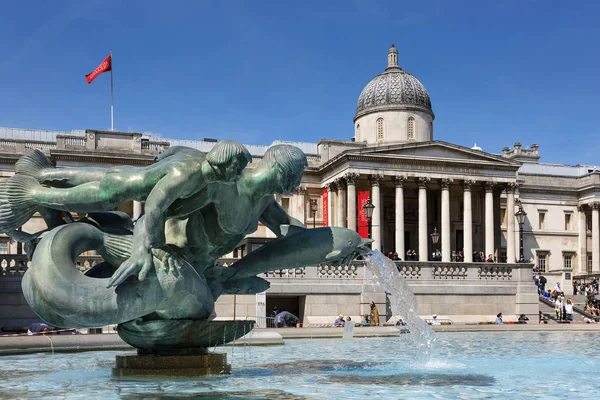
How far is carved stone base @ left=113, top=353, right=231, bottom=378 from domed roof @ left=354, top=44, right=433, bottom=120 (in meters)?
59.4

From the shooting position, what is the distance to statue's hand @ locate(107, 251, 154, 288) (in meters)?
7.01

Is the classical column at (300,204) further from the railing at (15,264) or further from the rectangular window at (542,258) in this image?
the railing at (15,264)

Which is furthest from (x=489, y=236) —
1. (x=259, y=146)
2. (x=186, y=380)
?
(x=186, y=380)

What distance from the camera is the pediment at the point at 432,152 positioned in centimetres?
5956

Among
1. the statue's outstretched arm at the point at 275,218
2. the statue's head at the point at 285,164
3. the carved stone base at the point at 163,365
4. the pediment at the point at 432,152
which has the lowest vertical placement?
the carved stone base at the point at 163,365

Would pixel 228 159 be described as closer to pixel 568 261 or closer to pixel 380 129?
pixel 380 129

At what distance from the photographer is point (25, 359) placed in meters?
11.8

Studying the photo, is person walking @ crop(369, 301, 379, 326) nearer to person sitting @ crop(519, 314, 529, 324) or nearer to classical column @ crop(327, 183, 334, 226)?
person sitting @ crop(519, 314, 529, 324)

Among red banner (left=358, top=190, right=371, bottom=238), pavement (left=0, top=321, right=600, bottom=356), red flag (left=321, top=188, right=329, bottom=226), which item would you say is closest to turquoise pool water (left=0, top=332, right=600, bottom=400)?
pavement (left=0, top=321, right=600, bottom=356)

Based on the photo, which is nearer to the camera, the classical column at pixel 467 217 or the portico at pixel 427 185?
the portico at pixel 427 185

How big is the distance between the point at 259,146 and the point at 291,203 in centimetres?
732

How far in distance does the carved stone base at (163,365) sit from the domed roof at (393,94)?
5940 centimetres

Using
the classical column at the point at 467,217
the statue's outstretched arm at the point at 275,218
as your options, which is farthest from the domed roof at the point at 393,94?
the statue's outstretched arm at the point at 275,218

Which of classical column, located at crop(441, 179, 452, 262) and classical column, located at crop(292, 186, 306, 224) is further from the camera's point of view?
classical column, located at crop(292, 186, 306, 224)
